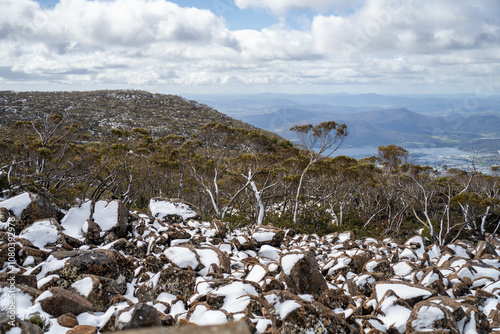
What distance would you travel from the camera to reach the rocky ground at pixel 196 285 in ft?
15.1

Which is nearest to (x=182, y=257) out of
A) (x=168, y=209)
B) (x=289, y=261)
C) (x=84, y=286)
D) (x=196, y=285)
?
(x=196, y=285)

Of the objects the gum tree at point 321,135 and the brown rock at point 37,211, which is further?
the gum tree at point 321,135

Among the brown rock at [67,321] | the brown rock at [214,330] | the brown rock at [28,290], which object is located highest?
the brown rock at [214,330]

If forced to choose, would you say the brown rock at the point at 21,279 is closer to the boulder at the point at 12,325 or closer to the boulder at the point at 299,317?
the boulder at the point at 12,325

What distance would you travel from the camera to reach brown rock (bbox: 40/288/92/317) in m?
4.65

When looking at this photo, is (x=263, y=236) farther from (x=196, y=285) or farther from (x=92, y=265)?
(x=92, y=265)

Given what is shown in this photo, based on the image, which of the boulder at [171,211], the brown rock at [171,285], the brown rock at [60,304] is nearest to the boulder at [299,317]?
the brown rock at [171,285]

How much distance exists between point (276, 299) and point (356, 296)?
103 inches

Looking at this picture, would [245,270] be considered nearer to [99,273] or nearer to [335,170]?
[99,273]

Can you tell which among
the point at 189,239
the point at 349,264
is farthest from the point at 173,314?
the point at 349,264

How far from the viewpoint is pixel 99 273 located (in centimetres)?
618

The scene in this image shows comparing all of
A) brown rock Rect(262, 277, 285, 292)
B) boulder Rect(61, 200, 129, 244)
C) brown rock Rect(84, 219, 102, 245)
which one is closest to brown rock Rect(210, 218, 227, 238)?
boulder Rect(61, 200, 129, 244)

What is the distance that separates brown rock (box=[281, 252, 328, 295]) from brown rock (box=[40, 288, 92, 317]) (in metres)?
4.03

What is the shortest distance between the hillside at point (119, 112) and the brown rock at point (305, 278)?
1749 inches
